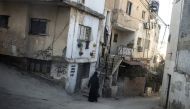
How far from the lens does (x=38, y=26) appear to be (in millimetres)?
22422

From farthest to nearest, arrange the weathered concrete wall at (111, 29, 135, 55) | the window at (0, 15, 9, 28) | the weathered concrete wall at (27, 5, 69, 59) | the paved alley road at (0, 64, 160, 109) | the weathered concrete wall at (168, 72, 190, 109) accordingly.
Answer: the weathered concrete wall at (111, 29, 135, 55)
the window at (0, 15, 9, 28)
the weathered concrete wall at (27, 5, 69, 59)
the weathered concrete wall at (168, 72, 190, 109)
the paved alley road at (0, 64, 160, 109)

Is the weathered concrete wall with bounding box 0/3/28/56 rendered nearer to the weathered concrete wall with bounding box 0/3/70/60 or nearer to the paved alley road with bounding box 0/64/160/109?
the weathered concrete wall with bounding box 0/3/70/60

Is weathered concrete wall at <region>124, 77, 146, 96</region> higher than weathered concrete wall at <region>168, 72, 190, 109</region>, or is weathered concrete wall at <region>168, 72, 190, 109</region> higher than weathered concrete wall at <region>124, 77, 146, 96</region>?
weathered concrete wall at <region>168, 72, 190, 109</region>

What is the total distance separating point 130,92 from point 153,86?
19.7 ft

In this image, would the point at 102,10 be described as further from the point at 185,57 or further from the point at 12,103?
the point at 12,103

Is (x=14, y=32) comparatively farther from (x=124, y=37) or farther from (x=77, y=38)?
(x=124, y=37)

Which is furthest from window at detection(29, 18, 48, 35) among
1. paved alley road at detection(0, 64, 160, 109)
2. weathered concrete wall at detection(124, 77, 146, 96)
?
weathered concrete wall at detection(124, 77, 146, 96)

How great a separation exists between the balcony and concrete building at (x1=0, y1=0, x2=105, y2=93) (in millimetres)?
7613

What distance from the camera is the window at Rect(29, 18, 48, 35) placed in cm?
2226

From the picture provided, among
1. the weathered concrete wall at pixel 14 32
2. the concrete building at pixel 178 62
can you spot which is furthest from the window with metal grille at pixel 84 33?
the concrete building at pixel 178 62

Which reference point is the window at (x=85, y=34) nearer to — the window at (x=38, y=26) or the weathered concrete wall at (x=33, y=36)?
the weathered concrete wall at (x=33, y=36)

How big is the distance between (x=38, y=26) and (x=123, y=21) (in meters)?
11.8

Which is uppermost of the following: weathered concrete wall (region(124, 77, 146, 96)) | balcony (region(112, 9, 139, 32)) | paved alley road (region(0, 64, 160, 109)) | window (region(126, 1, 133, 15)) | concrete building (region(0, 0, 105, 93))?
window (region(126, 1, 133, 15))

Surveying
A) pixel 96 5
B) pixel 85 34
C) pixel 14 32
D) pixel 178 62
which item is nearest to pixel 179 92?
pixel 178 62
